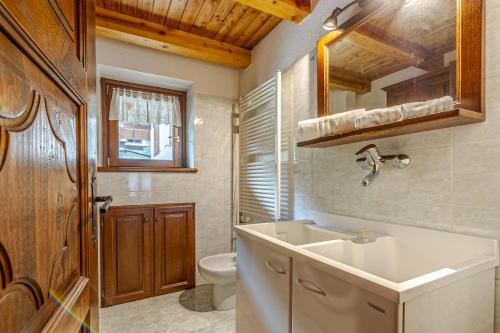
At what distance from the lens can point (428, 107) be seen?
0.93 meters

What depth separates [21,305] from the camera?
0.40 m

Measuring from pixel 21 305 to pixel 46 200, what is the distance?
0.62ft

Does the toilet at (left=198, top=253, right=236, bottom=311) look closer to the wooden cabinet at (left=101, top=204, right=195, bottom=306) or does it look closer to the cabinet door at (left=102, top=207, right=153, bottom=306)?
the wooden cabinet at (left=101, top=204, right=195, bottom=306)

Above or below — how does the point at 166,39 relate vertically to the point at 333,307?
above

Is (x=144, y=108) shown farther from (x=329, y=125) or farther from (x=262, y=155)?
(x=329, y=125)

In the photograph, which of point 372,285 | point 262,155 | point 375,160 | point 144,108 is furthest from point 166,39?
point 372,285

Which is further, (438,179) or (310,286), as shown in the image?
(438,179)

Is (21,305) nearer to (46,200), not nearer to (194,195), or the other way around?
(46,200)

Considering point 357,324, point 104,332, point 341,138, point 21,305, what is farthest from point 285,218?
point 21,305

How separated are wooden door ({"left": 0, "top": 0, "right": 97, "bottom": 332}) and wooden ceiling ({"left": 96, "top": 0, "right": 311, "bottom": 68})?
4.45 ft

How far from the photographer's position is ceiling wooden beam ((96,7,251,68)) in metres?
1.95

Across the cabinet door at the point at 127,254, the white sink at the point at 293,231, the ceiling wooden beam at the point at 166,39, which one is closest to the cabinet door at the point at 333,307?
the white sink at the point at 293,231

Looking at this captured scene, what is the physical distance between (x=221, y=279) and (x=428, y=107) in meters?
1.75

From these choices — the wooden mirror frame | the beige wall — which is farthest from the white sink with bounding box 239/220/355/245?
the wooden mirror frame
